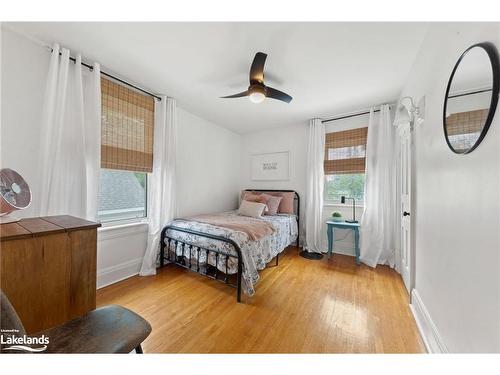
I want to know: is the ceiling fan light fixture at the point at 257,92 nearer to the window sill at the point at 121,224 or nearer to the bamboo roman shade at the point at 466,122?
the bamboo roman shade at the point at 466,122

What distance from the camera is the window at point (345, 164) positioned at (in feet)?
10.4

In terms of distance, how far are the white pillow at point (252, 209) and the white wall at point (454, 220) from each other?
201 cm

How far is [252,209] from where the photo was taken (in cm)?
327

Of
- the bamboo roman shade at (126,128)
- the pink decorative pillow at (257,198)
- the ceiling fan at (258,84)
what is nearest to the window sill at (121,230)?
the bamboo roman shade at (126,128)

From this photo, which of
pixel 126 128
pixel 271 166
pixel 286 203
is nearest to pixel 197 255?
pixel 126 128

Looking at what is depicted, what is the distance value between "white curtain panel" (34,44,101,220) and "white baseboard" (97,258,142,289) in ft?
2.35

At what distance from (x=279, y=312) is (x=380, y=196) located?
2293 millimetres

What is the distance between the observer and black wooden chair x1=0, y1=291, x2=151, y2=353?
66cm

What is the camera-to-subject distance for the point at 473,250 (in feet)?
3.03

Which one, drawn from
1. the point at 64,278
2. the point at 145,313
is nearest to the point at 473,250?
the point at 64,278

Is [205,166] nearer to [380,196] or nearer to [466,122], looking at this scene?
[380,196]
